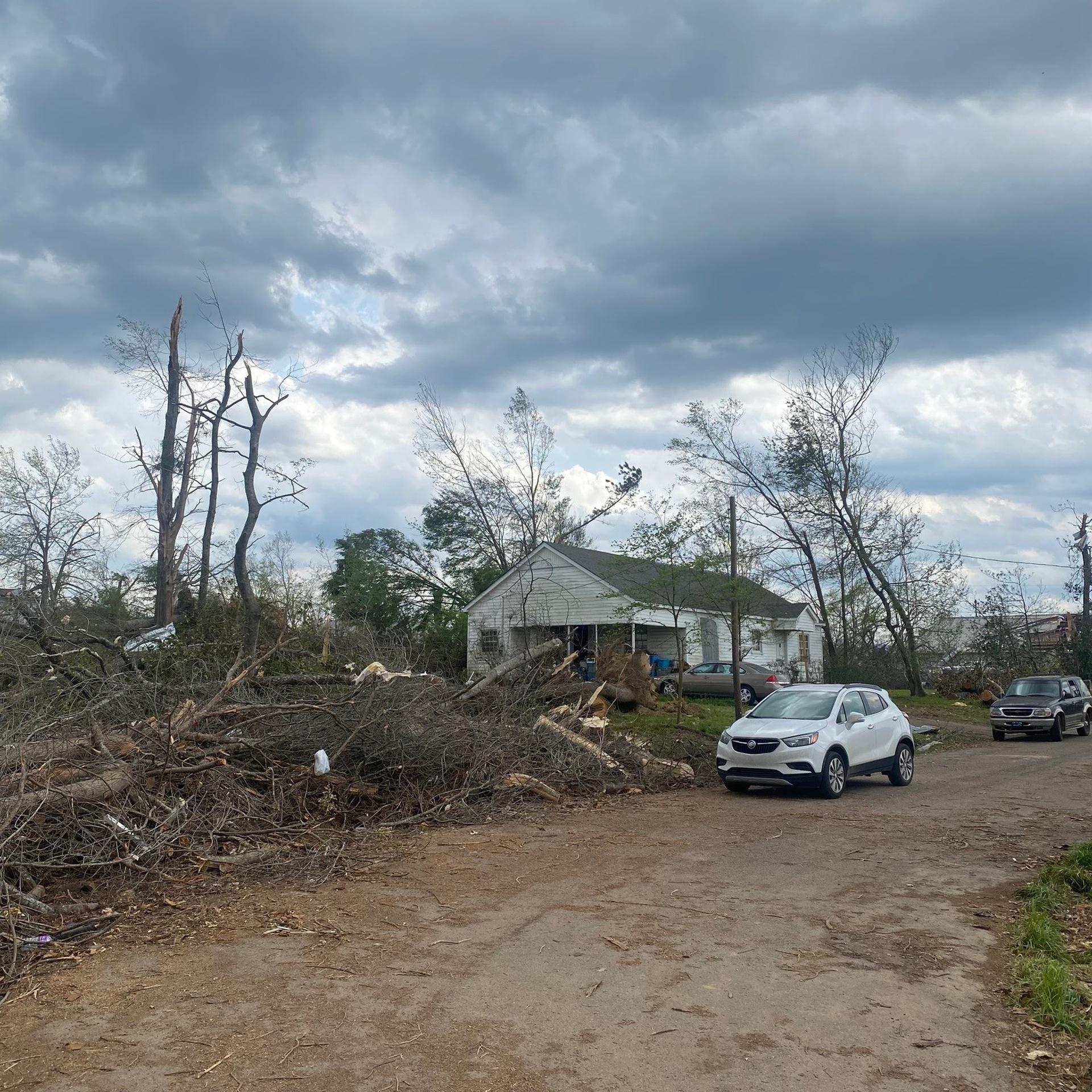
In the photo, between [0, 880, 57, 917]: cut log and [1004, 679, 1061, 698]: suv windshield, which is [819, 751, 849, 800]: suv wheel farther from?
[1004, 679, 1061, 698]: suv windshield

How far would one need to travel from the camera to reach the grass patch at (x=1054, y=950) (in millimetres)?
5070

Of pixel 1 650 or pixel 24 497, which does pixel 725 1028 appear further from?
pixel 24 497

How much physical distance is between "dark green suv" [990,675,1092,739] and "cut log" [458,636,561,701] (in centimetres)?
1293

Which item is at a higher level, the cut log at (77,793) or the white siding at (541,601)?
the white siding at (541,601)

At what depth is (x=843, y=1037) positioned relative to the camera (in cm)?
476

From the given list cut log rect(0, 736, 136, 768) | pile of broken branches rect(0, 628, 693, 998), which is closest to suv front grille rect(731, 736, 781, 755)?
pile of broken branches rect(0, 628, 693, 998)

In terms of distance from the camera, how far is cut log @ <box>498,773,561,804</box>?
41.4 feet

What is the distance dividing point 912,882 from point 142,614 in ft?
78.2

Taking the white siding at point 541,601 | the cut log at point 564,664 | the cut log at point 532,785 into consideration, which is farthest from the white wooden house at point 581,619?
the cut log at point 532,785

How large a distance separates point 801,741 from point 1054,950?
23.6 ft

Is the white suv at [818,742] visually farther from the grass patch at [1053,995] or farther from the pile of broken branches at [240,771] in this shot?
the grass patch at [1053,995]

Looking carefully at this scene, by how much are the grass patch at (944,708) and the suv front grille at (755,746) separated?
15699mm

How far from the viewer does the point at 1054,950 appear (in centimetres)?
612

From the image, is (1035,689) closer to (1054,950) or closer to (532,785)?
(532,785)
